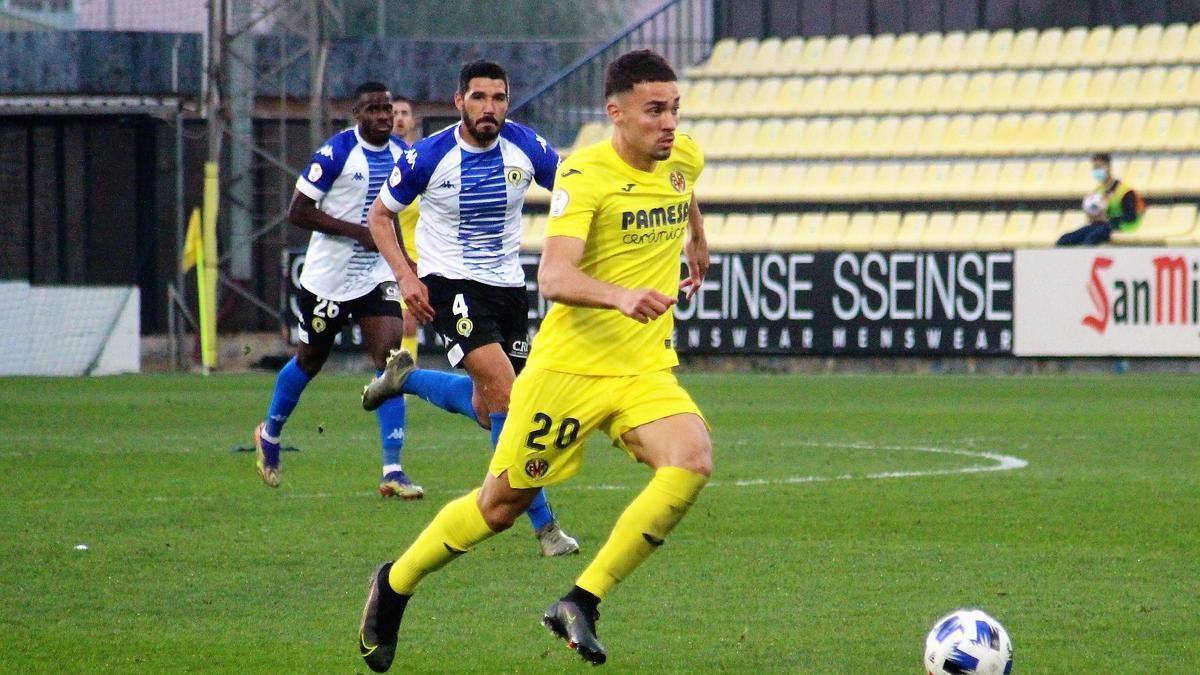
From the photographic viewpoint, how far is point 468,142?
26.6 ft

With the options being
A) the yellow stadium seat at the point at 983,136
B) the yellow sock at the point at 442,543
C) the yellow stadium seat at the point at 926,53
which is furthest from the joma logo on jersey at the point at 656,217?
the yellow stadium seat at the point at 926,53

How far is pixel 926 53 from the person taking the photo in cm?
2605

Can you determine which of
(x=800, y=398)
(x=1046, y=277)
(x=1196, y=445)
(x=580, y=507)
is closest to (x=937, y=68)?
(x=1046, y=277)

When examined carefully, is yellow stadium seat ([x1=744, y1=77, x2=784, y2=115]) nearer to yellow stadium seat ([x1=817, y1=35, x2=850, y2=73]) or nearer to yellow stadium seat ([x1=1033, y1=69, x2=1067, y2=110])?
yellow stadium seat ([x1=817, y1=35, x2=850, y2=73])

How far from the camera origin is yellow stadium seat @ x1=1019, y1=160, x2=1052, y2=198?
22859 millimetres

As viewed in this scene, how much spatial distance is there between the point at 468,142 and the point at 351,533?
169 centimetres

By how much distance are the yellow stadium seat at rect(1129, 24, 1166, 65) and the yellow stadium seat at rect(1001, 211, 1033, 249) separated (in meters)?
3.14

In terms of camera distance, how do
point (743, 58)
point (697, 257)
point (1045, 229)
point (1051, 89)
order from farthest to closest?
point (743, 58)
point (1051, 89)
point (1045, 229)
point (697, 257)

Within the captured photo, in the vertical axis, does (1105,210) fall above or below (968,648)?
above

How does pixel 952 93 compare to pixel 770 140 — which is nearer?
pixel 952 93

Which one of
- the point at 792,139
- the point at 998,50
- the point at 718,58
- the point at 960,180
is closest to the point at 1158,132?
the point at 960,180

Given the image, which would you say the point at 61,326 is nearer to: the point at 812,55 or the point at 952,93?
the point at 812,55

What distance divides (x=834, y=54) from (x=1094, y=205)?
6.98 metres

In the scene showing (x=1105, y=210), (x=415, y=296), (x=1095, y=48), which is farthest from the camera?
(x=1095, y=48)
